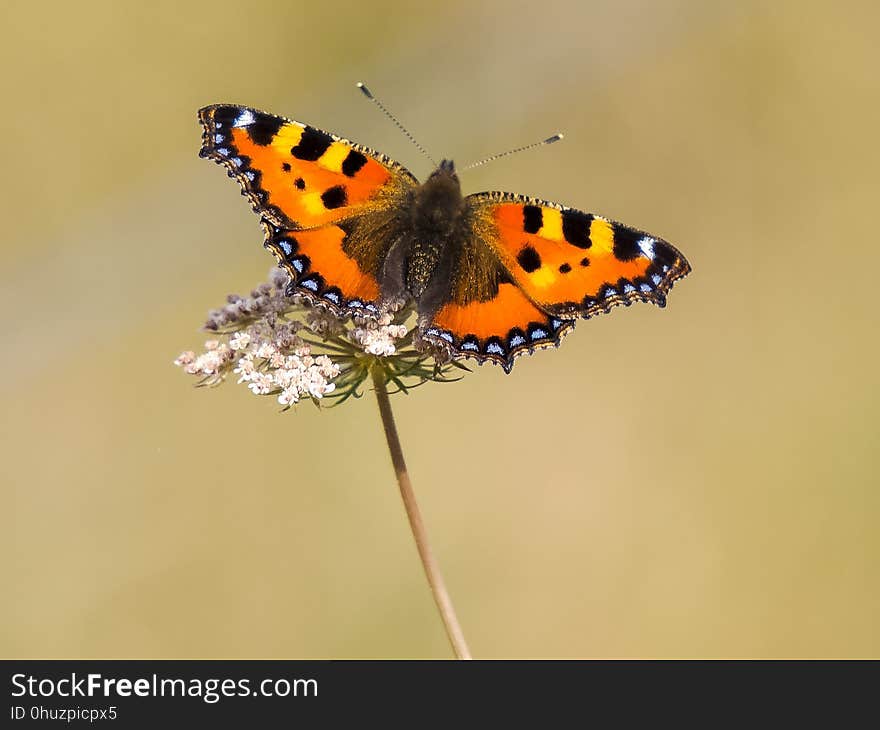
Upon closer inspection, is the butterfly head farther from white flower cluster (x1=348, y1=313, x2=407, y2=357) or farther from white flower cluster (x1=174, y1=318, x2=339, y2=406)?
white flower cluster (x1=174, y1=318, x2=339, y2=406)

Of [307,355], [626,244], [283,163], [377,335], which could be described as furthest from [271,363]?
[626,244]

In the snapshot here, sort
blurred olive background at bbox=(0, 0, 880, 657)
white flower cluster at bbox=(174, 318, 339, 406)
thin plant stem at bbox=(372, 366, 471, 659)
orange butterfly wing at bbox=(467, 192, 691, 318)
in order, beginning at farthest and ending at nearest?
blurred olive background at bbox=(0, 0, 880, 657), orange butterfly wing at bbox=(467, 192, 691, 318), white flower cluster at bbox=(174, 318, 339, 406), thin plant stem at bbox=(372, 366, 471, 659)

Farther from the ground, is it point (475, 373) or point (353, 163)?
point (475, 373)

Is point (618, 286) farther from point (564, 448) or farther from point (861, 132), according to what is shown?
point (861, 132)

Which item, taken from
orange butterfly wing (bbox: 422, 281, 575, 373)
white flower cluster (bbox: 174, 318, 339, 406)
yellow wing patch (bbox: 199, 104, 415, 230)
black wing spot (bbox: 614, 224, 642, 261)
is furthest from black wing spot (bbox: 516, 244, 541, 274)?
white flower cluster (bbox: 174, 318, 339, 406)

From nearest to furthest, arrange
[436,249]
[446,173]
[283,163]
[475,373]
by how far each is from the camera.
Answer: [283,163]
[436,249]
[446,173]
[475,373]

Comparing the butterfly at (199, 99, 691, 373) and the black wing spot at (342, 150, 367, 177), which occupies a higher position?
the black wing spot at (342, 150, 367, 177)

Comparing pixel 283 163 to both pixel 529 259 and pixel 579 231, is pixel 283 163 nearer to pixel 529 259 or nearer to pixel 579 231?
pixel 529 259
